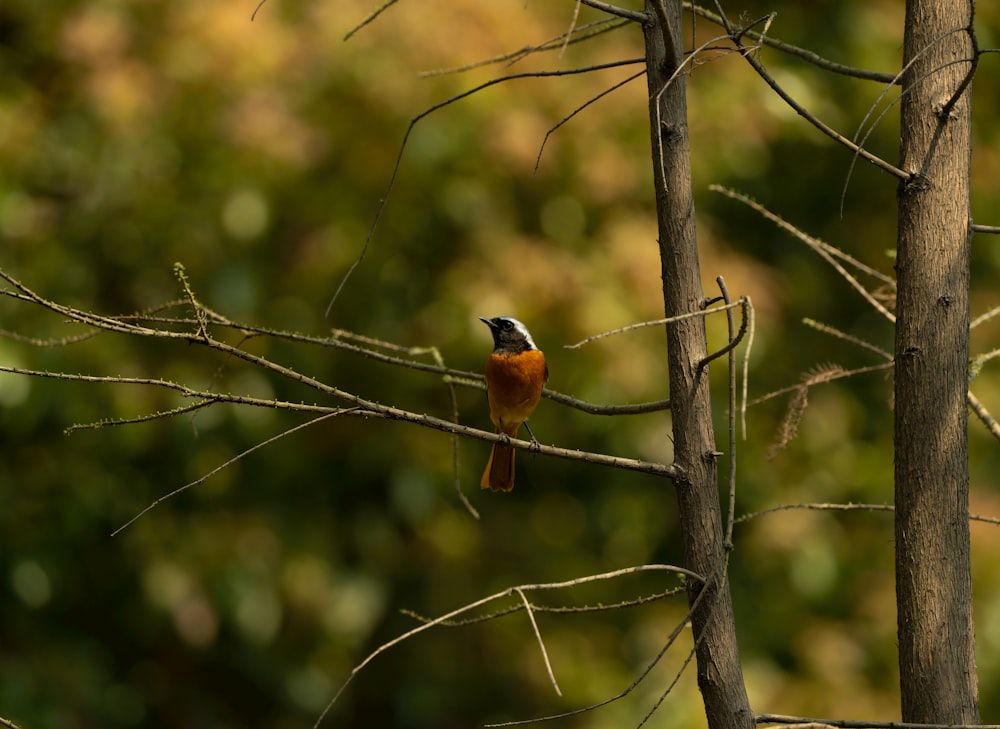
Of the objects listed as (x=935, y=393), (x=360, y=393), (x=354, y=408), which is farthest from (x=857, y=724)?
(x=360, y=393)

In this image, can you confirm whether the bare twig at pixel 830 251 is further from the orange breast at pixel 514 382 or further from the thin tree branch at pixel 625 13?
the orange breast at pixel 514 382

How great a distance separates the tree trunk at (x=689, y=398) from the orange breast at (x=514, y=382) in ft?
5.82

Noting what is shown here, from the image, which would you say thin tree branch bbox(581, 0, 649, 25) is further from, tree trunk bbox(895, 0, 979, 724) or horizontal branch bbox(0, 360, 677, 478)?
horizontal branch bbox(0, 360, 677, 478)

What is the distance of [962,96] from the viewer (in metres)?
2.12

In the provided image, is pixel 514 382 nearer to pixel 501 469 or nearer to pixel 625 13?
pixel 501 469

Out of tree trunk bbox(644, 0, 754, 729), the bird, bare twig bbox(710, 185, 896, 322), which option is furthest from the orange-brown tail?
tree trunk bbox(644, 0, 754, 729)

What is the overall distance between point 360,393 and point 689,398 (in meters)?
3.61

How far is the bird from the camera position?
383cm

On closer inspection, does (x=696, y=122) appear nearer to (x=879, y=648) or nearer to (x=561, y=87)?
(x=561, y=87)

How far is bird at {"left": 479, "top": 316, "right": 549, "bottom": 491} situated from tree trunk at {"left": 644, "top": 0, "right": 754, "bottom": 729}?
5.49 feet

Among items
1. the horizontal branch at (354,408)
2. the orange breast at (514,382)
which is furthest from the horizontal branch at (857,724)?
the orange breast at (514,382)

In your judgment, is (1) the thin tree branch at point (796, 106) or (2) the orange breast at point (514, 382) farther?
(2) the orange breast at point (514, 382)

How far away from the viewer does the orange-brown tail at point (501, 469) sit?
4.02 m

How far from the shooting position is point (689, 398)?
1985 mm
